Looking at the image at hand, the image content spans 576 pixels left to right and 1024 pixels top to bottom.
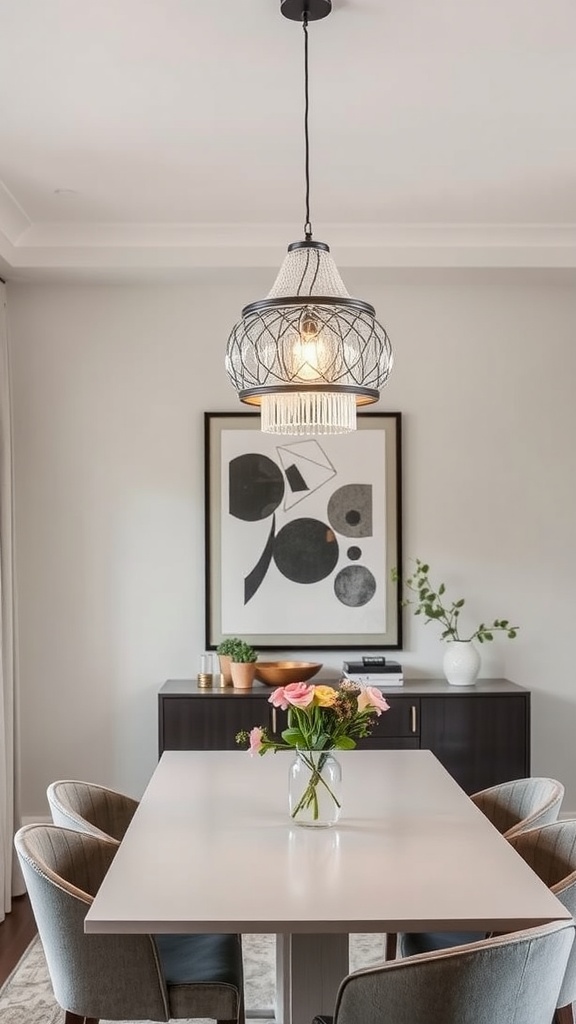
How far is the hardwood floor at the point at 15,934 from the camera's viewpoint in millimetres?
3621

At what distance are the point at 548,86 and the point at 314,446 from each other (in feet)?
6.92

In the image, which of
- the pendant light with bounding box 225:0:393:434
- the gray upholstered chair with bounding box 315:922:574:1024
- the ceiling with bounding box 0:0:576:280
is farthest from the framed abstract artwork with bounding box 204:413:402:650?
the gray upholstered chair with bounding box 315:922:574:1024

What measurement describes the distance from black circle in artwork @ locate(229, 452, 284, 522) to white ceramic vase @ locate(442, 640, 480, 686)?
1.05 metres

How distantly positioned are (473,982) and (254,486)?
3.20 meters

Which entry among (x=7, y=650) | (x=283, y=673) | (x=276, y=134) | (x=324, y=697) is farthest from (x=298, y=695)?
(x=7, y=650)

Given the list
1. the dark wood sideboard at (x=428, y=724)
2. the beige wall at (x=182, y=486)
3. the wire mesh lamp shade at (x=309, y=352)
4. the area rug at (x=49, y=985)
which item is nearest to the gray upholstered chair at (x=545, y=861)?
the area rug at (x=49, y=985)

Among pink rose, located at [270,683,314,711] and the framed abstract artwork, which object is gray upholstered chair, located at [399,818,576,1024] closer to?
pink rose, located at [270,683,314,711]

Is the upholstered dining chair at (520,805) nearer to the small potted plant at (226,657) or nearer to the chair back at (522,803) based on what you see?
the chair back at (522,803)

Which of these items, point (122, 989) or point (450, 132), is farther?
point (450, 132)

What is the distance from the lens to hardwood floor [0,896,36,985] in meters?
3.62

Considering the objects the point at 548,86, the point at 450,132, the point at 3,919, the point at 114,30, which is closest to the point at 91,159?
the point at 114,30

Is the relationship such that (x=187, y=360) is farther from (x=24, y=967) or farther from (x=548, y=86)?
(x=24, y=967)

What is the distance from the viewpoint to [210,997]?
7.54 ft

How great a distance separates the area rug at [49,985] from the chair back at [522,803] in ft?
2.47
